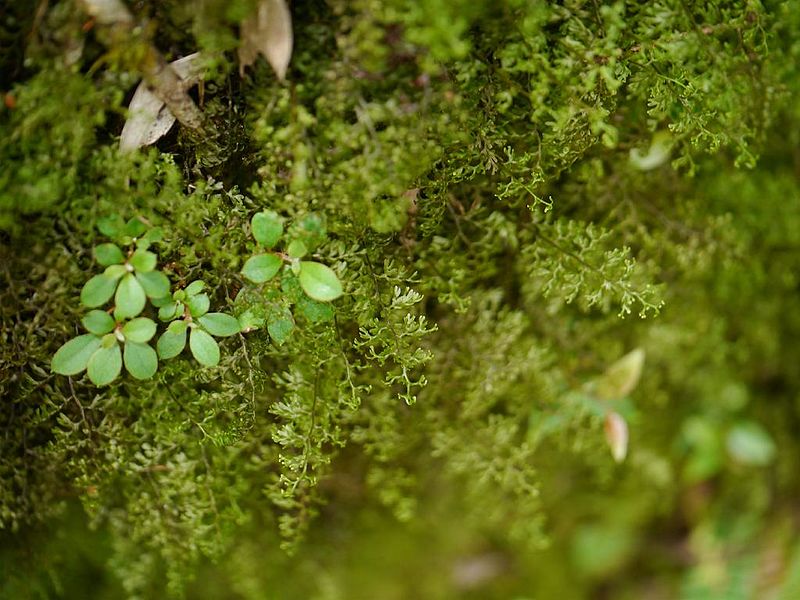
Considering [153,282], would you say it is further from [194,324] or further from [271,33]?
[271,33]

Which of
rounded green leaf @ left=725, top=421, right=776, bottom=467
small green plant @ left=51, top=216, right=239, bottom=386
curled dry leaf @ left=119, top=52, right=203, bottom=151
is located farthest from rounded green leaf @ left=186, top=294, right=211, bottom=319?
rounded green leaf @ left=725, top=421, right=776, bottom=467

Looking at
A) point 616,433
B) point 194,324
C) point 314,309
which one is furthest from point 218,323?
point 616,433

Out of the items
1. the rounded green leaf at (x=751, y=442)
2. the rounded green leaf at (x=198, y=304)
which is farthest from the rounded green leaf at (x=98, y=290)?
the rounded green leaf at (x=751, y=442)

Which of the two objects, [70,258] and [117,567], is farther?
[117,567]

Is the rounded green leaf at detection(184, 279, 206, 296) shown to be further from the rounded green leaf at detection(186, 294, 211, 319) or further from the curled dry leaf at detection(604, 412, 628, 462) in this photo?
the curled dry leaf at detection(604, 412, 628, 462)

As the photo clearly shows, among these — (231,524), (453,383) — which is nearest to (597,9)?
(453,383)

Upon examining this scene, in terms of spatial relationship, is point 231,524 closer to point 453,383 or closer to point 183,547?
point 183,547
